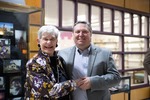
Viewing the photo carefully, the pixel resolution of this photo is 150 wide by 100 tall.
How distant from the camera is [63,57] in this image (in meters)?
1.93

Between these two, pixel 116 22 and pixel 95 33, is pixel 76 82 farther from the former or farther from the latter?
pixel 116 22

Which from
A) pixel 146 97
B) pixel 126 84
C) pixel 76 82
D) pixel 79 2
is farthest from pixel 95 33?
pixel 76 82

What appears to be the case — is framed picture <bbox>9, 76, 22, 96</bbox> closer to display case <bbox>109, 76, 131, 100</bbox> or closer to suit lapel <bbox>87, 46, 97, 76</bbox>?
suit lapel <bbox>87, 46, 97, 76</bbox>

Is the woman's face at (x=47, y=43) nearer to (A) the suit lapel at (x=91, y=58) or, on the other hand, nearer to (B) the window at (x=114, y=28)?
(A) the suit lapel at (x=91, y=58)

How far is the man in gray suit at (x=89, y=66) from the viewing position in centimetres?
178

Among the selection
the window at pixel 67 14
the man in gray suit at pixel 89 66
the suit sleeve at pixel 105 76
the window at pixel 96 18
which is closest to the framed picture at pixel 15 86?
the man in gray suit at pixel 89 66

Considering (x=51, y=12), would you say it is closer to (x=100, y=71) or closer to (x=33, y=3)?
(x=33, y=3)

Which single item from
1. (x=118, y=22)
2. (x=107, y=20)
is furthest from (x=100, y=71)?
(x=118, y=22)

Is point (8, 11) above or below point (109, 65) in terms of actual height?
above

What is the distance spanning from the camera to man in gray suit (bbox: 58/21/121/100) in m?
1.78

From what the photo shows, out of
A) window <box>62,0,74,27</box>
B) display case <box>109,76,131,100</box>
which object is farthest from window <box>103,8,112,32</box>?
display case <box>109,76,131,100</box>

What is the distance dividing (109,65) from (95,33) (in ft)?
9.19

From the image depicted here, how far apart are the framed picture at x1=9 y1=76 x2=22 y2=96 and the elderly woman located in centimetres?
66

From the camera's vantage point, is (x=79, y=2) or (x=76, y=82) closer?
(x=76, y=82)
